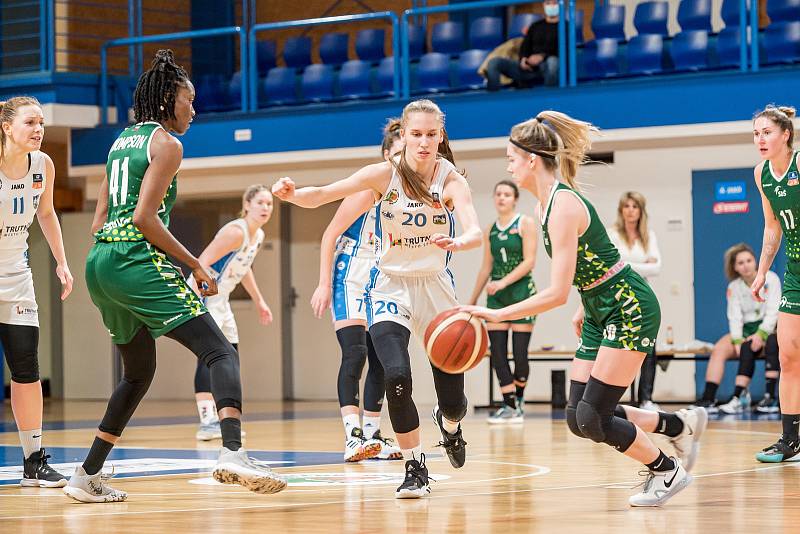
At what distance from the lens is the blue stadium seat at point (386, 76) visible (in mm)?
14352

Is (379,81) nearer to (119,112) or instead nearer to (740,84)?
(119,112)

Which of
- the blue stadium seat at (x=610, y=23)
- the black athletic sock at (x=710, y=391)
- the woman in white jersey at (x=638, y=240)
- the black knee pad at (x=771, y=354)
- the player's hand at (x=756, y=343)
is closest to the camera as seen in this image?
the woman in white jersey at (x=638, y=240)

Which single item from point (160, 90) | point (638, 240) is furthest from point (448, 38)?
point (160, 90)

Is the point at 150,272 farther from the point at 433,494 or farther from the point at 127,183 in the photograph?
the point at 433,494

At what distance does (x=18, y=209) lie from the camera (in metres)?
6.39

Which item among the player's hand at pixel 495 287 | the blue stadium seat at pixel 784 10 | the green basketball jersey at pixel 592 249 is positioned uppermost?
the blue stadium seat at pixel 784 10

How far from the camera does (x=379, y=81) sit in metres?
14.5

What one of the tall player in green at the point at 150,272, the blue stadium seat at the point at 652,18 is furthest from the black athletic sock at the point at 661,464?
the blue stadium seat at the point at 652,18

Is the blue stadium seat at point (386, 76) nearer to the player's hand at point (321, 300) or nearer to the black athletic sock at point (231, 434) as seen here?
the player's hand at point (321, 300)

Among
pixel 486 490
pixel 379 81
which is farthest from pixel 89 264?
pixel 379 81

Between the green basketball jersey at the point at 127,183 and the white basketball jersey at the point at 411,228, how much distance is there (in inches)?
37.5

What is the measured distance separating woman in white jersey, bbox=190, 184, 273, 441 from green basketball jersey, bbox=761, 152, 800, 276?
3.43 m

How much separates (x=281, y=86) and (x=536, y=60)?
3.47 m

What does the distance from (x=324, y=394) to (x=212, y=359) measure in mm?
10554
